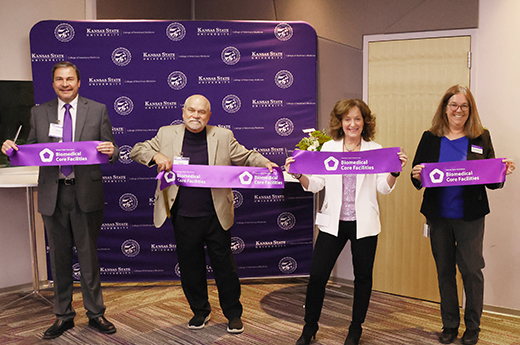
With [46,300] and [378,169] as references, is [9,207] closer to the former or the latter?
[46,300]

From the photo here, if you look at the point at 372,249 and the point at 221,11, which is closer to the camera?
the point at 372,249

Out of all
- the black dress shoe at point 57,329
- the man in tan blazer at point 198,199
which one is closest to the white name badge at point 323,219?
the man in tan blazer at point 198,199

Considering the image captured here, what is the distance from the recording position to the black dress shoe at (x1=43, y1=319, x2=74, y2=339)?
3330 millimetres

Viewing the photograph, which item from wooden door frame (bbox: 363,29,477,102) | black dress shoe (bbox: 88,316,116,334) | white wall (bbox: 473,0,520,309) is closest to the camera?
black dress shoe (bbox: 88,316,116,334)

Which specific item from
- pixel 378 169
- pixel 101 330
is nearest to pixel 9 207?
pixel 101 330

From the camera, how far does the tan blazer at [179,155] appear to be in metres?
3.26

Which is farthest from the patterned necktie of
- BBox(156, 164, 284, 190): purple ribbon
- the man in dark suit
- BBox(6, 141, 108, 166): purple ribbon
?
BBox(156, 164, 284, 190): purple ribbon

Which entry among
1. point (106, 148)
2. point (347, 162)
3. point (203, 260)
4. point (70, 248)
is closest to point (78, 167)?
point (106, 148)

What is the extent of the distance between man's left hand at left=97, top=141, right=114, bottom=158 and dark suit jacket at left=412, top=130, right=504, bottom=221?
2213 mm

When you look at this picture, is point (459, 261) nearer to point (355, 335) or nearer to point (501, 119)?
point (355, 335)

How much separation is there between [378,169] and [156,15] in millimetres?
3960

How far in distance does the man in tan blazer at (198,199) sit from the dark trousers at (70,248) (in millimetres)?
538

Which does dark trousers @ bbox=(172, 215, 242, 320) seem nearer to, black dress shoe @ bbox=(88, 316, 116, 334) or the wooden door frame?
black dress shoe @ bbox=(88, 316, 116, 334)

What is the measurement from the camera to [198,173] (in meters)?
3.18
